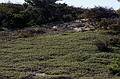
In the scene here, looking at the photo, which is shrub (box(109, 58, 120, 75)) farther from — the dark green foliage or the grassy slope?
the dark green foliage

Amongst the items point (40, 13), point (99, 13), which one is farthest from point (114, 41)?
point (40, 13)

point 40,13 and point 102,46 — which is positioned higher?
point 40,13

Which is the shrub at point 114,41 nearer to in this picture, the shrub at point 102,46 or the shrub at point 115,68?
the shrub at point 102,46

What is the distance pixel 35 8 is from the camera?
78.7 feet

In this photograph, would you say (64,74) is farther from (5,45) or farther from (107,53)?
(5,45)

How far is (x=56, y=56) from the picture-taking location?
15.4 meters

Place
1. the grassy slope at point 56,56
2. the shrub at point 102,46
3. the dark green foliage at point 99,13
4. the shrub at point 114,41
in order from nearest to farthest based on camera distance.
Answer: the grassy slope at point 56,56 → the shrub at point 102,46 → the shrub at point 114,41 → the dark green foliage at point 99,13

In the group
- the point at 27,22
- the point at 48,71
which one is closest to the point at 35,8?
the point at 27,22

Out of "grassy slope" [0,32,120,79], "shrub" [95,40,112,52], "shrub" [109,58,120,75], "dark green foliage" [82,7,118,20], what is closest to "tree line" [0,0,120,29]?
"dark green foliage" [82,7,118,20]

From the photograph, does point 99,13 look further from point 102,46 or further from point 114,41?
point 102,46

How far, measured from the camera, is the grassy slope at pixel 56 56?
13.4 meters

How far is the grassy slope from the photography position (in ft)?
44.0

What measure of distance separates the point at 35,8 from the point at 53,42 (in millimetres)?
6670

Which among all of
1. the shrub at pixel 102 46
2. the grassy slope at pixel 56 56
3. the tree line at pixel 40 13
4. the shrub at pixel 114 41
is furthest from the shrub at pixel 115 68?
the tree line at pixel 40 13
